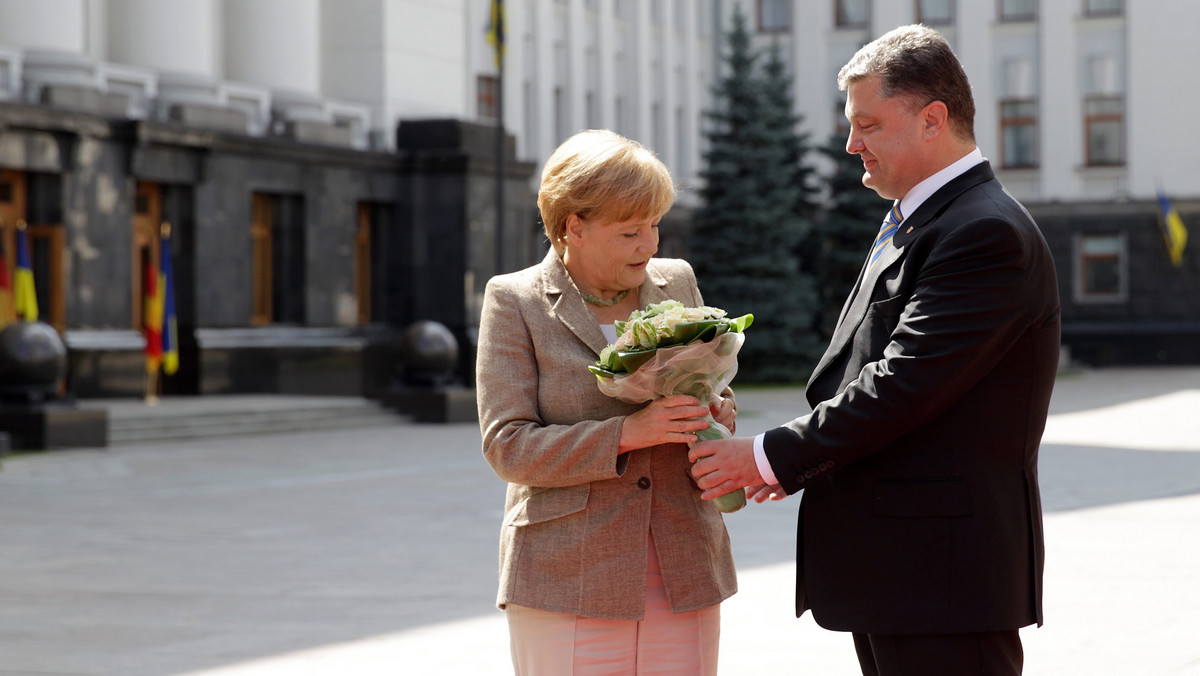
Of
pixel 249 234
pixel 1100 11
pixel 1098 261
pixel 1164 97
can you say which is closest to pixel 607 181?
pixel 249 234

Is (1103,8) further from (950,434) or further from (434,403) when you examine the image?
(950,434)

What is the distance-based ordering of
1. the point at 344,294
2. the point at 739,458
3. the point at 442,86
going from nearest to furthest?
the point at 739,458 → the point at 344,294 → the point at 442,86

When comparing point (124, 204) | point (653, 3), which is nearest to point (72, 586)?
point (124, 204)

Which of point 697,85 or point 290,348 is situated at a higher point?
point 697,85

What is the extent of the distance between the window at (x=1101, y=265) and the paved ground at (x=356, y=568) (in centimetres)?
2540

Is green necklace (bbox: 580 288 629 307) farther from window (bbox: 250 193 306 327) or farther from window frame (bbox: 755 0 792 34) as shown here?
window frame (bbox: 755 0 792 34)

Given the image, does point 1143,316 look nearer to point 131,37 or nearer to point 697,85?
point 697,85

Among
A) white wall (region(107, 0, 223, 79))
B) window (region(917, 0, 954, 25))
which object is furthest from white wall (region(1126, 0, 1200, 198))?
white wall (region(107, 0, 223, 79))

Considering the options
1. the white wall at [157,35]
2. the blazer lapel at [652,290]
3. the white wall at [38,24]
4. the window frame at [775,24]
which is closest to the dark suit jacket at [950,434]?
A: the blazer lapel at [652,290]

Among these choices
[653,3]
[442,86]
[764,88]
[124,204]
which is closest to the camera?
[124,204]

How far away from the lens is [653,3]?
40281 mm

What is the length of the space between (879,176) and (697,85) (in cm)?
3980

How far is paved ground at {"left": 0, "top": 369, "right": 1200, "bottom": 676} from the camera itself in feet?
21.0

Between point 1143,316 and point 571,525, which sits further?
point 1143,316
